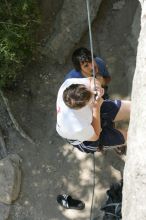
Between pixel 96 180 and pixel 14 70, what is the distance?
5.51ft

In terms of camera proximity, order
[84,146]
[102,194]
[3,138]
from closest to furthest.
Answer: [84,146] → [102,194] → [3,138]

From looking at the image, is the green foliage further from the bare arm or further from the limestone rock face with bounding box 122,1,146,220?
the limestone rock face with bounding box 122,1,146,220

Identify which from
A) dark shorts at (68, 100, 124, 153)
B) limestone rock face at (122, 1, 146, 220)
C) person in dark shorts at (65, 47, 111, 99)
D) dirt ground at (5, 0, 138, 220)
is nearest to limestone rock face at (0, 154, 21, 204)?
dirt ground at (5, 0, 138, 220)

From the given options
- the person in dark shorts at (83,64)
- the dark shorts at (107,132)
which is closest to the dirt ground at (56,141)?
the dark shorts at (107,132)

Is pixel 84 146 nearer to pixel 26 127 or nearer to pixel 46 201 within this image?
pixel 46 201

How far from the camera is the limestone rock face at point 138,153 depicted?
307 cm

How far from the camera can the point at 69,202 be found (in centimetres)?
584

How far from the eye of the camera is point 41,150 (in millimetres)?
6422

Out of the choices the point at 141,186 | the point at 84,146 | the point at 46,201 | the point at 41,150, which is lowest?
the point at 46,201

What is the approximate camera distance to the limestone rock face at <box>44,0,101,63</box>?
6.49m

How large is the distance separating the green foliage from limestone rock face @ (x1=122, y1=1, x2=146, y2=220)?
104 inches

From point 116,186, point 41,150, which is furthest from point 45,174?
point 116,186

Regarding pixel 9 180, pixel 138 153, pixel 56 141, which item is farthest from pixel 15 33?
pixel 138 153

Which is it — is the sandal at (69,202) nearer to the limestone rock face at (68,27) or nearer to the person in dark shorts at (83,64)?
the person in dark shorts at (83,64)
